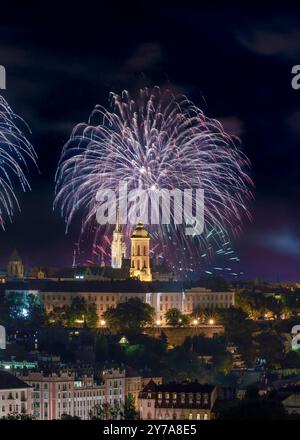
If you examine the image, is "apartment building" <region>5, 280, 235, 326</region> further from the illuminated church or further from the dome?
the dome

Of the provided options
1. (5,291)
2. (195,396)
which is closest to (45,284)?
(5,291)

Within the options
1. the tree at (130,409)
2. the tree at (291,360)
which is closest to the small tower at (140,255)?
the tree at (291,360)

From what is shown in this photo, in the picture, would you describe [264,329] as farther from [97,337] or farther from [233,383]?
[233,383]

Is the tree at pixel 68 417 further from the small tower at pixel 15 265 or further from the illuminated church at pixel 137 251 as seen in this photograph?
the small tower at pixel 15 265

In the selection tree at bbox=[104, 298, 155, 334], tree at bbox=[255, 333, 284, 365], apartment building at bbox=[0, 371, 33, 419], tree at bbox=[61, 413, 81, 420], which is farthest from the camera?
tree at bbox=[104, 298, 155, 334]

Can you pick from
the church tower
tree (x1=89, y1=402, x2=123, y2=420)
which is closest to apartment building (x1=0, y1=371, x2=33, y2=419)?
tree (x1=89, y1=402, x2=123, y2=420)

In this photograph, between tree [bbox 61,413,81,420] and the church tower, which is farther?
the church tower
